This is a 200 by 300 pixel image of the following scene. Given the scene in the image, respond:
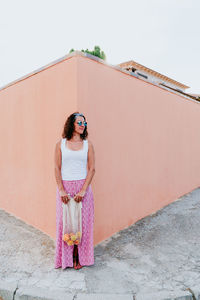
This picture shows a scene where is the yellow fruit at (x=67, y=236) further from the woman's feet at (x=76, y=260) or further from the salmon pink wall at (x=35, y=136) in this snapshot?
the salmon pink wall at (x=35, y=136)

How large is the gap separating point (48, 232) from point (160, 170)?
269 cm

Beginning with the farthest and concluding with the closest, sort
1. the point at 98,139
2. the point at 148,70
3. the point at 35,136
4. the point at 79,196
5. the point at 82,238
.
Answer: the point at 148,70 → the point at 35,136 → the point at 98,139 → the point at 82,238 → the point at 79,196

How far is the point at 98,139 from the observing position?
412cm

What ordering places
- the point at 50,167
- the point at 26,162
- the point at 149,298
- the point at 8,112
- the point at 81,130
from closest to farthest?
the point at 149,298
the point at 81,130
the point at 50,167
the point at 26,162
the point at 8,112

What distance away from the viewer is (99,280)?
317cm

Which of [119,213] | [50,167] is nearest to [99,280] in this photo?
[119,213]

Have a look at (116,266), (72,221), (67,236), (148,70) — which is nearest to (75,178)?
(72,221)

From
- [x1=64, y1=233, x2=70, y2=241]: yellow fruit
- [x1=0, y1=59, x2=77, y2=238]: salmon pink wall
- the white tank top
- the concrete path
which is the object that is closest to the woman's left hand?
the white tank top

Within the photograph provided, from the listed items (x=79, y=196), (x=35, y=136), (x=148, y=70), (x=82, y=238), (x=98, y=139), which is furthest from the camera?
(x=148, y=70)

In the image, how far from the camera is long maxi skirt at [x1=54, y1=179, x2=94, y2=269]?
337 centimetres

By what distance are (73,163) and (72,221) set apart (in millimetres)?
714

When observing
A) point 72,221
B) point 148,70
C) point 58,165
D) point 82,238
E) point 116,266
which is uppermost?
point 148,70

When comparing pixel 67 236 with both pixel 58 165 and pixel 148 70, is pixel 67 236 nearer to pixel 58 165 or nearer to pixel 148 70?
pixel 58 165

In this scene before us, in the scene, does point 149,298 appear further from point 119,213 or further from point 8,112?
point 8,112
